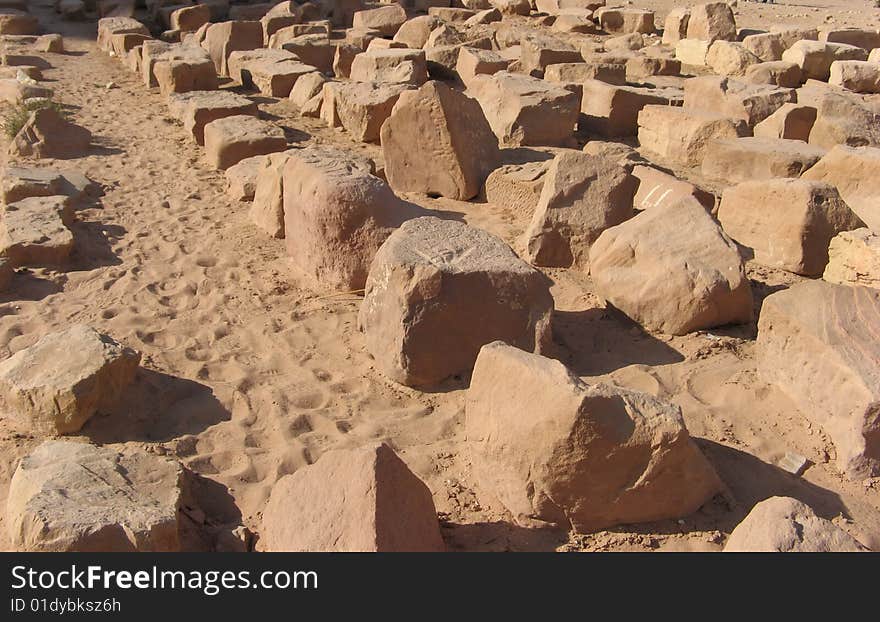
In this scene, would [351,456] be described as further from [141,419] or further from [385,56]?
[385,56]

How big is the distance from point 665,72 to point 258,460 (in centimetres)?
798

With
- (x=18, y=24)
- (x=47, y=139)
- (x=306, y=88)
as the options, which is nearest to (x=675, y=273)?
(x=47, y=139)

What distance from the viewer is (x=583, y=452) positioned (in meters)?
2.79

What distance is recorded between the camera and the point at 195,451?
11.2ft

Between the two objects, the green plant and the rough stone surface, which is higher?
the green plant

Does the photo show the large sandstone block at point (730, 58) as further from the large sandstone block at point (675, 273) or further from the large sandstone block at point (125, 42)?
the large sandstone block at point (125, 42)

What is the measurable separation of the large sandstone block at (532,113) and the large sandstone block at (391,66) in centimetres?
127

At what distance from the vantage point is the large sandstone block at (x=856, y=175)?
5.34 m

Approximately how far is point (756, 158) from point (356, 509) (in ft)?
16.2

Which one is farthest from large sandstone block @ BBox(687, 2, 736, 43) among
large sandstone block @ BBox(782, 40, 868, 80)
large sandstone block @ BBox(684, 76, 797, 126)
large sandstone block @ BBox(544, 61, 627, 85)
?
large sandstone block @ BBox(684, 76, 797, 126)

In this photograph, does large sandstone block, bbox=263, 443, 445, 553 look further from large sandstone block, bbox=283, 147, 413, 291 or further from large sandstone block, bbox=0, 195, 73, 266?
large sandstone block, bbox=0, 195, 73, 266

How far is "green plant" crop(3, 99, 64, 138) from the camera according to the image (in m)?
7.07

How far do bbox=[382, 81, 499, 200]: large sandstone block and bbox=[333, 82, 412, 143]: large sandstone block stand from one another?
133cm

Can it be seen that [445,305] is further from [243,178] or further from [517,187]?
[243,178]
